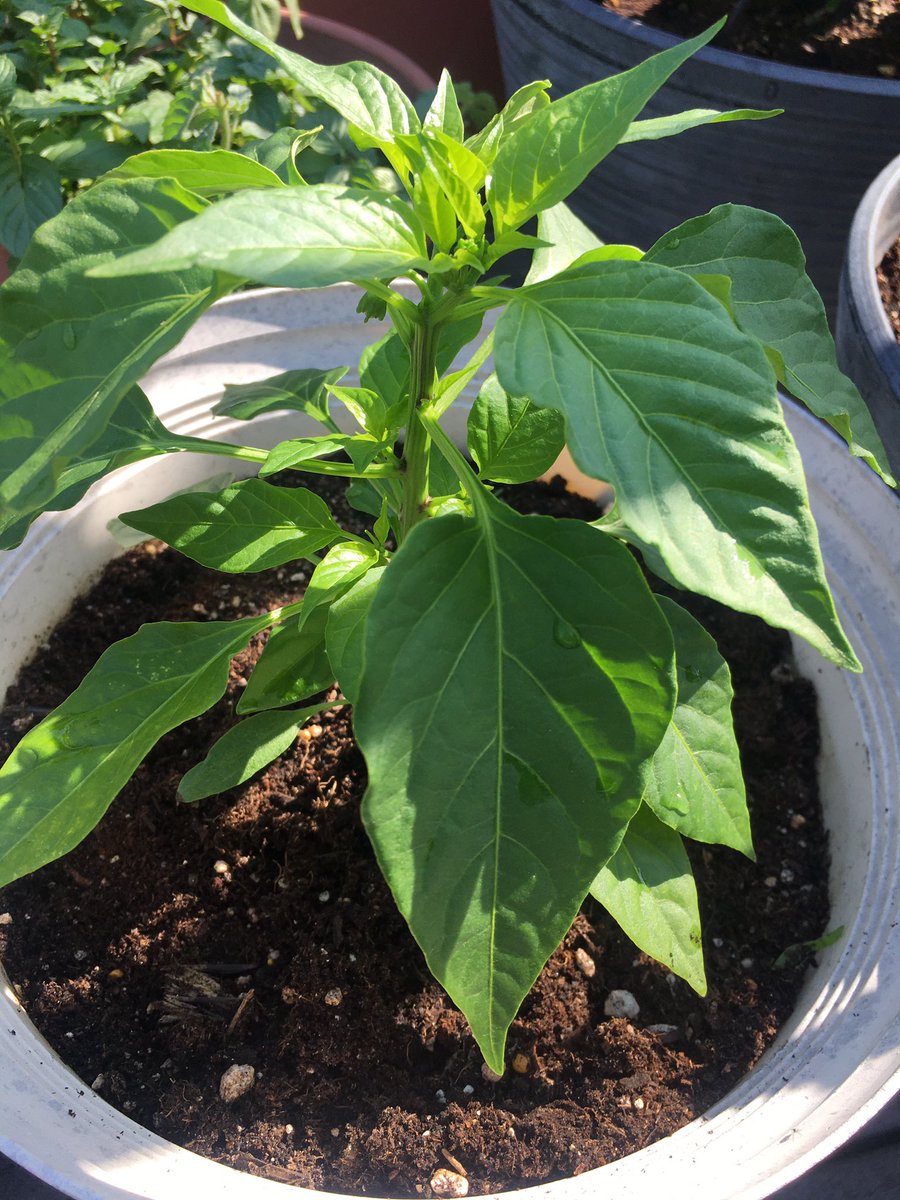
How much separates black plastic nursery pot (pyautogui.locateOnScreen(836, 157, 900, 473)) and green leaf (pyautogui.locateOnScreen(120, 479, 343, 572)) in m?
0.69

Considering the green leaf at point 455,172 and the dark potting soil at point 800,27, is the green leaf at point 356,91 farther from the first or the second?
the dark potting soil at point 800,27

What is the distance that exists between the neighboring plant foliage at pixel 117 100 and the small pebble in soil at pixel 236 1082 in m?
1.24

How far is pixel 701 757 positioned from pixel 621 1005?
29 centimetres

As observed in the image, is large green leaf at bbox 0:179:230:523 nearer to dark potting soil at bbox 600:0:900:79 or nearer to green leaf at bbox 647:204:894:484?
green leaf at bbox 647:204:894:484

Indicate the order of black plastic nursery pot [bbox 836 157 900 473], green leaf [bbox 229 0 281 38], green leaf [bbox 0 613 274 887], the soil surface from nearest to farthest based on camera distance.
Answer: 1. green leaf [bbox 0 613 274 887]
2. black plastic nursery pot [bbox 836 157 900 473]
3. the soil surface
4. green leaf [bbox 229 0 281 38]

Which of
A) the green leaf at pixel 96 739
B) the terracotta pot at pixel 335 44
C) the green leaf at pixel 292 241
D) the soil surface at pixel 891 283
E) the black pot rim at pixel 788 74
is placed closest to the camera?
the green leaf at pixel 292 241

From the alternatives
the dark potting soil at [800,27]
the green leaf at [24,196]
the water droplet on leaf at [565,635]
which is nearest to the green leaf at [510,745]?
the water droplet on leaf at [565,635]

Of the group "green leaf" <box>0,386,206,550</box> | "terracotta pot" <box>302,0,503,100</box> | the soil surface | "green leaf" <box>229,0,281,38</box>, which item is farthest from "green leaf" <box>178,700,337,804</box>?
"terracotta pot" <box>302,0,503,100</box>

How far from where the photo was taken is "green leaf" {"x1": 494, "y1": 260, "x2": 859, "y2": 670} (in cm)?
47

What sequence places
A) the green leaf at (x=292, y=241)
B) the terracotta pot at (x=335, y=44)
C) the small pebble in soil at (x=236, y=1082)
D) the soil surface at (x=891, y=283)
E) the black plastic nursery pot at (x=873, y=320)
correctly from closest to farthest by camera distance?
the green leaf at (x=292, y=241), the small pebble in soil at (x=236, y=1082), the black plastic nursery pot at (x=873, y=320), the soil surface at (x=891, y=283), the terracotta pot at (x=335, y=44)

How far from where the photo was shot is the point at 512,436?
0.80 m

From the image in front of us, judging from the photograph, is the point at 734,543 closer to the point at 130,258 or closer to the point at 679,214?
the point at 130,258

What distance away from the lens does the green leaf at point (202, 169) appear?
22.7 inches

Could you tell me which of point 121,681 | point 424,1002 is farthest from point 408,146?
point 424,1002
